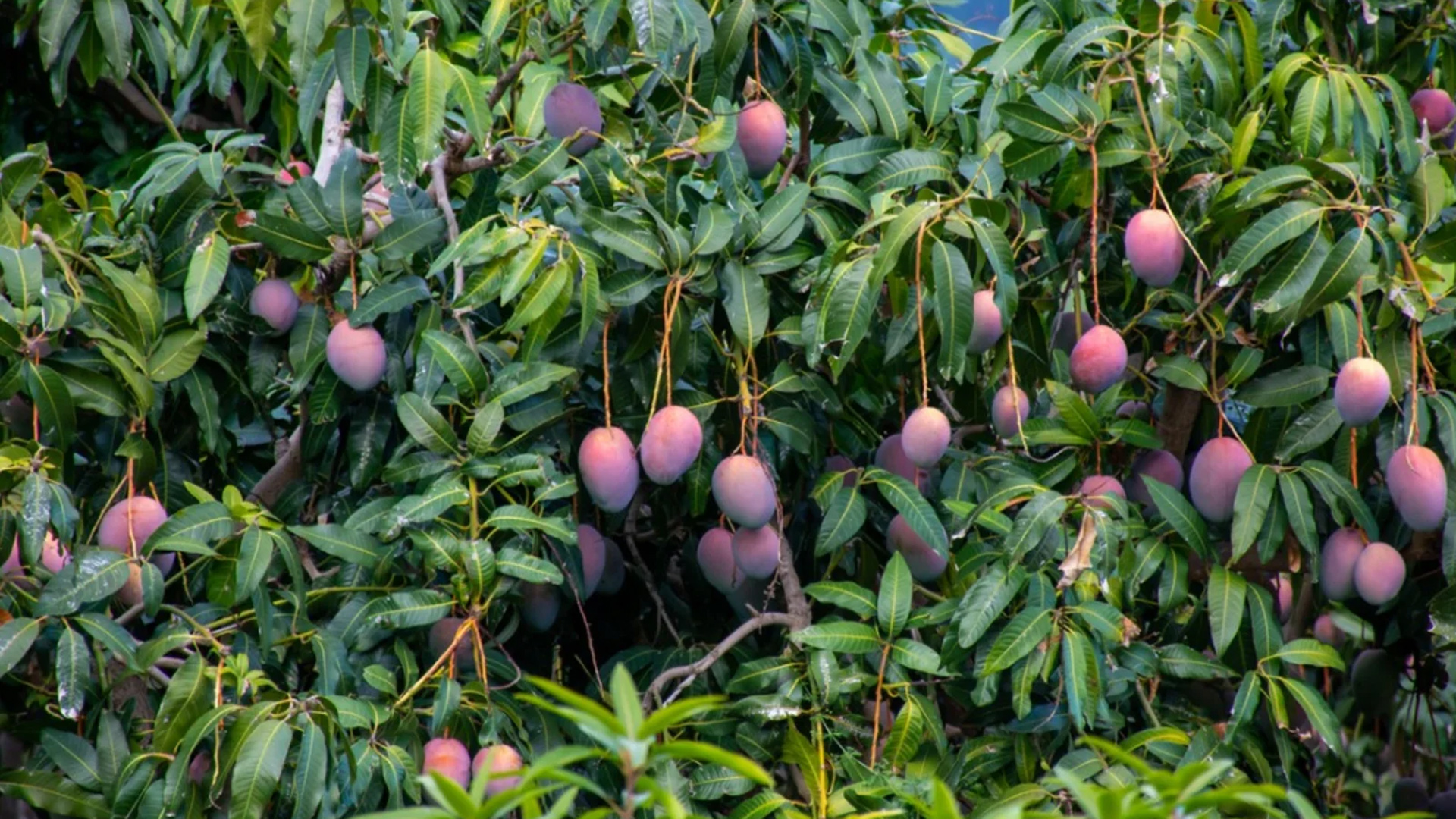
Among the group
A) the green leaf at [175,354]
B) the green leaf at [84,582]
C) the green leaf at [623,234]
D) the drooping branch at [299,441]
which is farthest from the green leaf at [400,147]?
the green leaf at [84,582]

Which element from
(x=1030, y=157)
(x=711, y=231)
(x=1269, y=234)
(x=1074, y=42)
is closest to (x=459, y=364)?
(x=711, y=231)

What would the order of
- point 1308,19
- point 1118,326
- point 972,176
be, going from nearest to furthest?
1. point 972,176
2. point 1118,326
3. point 1308,19

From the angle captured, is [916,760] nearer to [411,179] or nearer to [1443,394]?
[1443,394]

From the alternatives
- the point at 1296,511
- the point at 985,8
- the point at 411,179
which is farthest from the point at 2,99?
the point at 1296,511

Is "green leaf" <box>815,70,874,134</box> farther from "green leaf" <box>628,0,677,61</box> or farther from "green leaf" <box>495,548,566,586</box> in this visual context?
"green leaf" <box>495,548,566,586</box>

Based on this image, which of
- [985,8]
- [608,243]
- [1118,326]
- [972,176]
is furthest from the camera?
[985,8]

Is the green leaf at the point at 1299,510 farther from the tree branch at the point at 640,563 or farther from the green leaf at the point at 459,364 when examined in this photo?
the green leaf at the point at 459,364

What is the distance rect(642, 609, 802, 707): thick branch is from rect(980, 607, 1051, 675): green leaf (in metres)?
0.31

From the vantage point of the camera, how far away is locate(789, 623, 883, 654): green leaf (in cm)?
198

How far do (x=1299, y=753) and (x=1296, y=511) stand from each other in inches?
14.6

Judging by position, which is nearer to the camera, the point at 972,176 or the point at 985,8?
the point at 972,176

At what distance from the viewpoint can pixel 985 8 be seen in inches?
175

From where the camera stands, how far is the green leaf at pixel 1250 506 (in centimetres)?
200


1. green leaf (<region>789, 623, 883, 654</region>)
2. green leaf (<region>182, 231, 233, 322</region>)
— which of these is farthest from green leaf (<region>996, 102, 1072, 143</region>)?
green leaf (<region>182, 231, 233, 322</region>)
